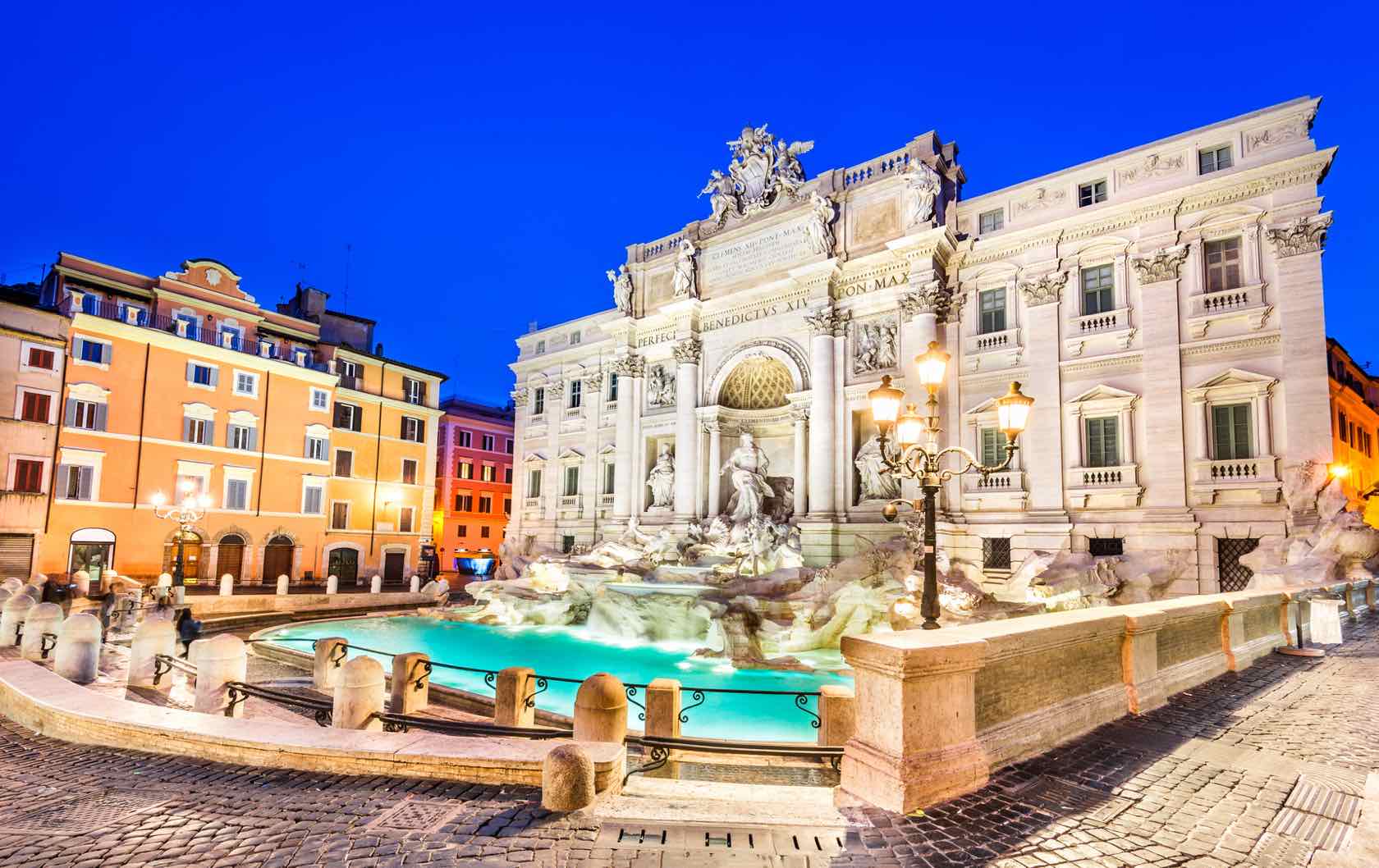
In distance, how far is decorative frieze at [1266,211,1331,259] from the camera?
1695 cm

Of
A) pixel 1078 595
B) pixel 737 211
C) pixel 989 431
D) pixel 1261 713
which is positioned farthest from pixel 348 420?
pixel 1261 713

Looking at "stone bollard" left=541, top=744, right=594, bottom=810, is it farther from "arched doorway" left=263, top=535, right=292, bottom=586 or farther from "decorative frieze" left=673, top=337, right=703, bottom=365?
"arched doorway" left=263, top=535, right=292, bottom=586

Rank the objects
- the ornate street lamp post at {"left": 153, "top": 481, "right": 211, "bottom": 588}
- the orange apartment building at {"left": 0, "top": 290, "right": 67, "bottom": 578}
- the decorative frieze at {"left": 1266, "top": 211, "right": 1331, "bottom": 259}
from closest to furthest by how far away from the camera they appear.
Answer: the decorative frieze at {"left": 1266, "top": 211, "right": 1331, "bottom": 259}
the ornate street lamp post at {"left": 153, "top": 481, "right": 211, "bottom": 588}
the orange apartment building at {"left": 0, "top": 290, "right": 67, "bottom": 578}

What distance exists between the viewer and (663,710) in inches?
308

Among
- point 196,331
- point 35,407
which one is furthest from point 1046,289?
Answer: point 35,407

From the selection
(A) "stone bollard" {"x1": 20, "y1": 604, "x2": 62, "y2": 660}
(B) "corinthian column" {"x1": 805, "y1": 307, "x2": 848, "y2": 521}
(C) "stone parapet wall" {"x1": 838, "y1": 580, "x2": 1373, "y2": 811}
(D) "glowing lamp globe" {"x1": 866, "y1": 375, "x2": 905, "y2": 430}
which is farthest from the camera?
(B) "corinthian column" {"x1": 805, "y1": 307, "x2": 848, "y2": 521}

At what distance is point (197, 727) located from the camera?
624 centimetres

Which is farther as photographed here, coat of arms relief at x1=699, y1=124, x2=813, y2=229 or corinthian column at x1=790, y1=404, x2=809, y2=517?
coat of arms relief at x1=699, y1=124, x2=813, y2=229

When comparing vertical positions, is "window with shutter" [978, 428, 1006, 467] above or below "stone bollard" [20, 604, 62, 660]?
above

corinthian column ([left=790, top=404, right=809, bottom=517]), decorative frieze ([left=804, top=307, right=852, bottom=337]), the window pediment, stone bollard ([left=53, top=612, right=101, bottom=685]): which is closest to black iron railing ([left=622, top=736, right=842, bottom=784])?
stone bollard ([left=53, top=612, right=101, bottom=685])

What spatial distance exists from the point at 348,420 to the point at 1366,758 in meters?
37.3

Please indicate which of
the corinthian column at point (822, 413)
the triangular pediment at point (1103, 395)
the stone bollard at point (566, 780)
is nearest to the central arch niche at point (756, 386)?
the corinthian column at point (822, 413)

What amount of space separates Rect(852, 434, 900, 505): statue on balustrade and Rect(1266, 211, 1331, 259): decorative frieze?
36.6 feet

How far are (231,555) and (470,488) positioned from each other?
1790 centimetres
